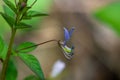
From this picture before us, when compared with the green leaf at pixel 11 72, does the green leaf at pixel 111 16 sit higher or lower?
lower

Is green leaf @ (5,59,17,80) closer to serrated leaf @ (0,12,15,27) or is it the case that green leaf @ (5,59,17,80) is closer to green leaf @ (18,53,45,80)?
green leaf @ (18,53,45,80)

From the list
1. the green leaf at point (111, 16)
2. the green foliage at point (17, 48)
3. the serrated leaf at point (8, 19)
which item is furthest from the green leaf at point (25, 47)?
the green leaf at point (111, 16)

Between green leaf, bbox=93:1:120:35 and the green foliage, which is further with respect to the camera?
green leaf, bbox=93:1:120:35

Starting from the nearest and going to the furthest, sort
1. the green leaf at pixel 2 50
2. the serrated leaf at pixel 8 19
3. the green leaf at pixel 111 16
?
the serrated leaf at pixel 8 19, the green leaf at pixel 2 50, the green leaf at pixel 111 16

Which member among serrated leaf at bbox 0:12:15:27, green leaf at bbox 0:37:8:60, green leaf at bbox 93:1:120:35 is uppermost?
serrated leaf at bbox 0:12:15:27

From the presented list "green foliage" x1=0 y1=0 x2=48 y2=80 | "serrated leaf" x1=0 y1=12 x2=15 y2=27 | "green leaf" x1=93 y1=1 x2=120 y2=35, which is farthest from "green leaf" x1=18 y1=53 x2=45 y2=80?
"green leaf" x1=93 y1=1 x2=120 y2=35

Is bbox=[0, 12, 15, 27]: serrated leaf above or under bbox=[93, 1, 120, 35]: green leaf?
above

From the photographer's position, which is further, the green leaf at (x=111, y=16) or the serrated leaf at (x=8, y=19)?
the green leaf at (x=111, y=16)

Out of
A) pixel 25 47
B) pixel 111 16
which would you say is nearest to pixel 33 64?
pixel 25 47

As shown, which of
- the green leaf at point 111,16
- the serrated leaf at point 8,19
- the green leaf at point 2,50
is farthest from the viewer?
the green leaf at point 111,16

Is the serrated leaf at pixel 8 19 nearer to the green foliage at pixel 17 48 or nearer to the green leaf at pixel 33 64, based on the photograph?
the green foliage at pixel 17 48

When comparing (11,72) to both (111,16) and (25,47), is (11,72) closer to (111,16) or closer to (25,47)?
(25,47)

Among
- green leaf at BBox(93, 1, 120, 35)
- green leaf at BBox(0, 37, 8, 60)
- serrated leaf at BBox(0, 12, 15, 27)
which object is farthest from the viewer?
→ green leaf at BBox(93, 1, 120, 35)

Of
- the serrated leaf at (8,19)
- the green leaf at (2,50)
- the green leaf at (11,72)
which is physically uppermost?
the serrated leaf at (8,19)
